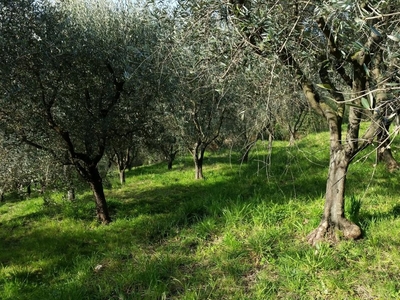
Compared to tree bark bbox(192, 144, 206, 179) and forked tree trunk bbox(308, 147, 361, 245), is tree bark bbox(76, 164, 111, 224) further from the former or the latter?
forked tree trunk bbox(308, 147, 361, 245)

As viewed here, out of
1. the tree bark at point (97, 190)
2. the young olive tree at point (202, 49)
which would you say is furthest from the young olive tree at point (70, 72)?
the young olive tree at point (202, 49)

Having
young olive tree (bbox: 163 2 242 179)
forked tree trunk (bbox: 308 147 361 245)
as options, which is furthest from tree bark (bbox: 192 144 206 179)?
forked tree trunk (bbox: 308 147 361 245)

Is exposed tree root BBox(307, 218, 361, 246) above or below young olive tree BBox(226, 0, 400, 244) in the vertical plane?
below

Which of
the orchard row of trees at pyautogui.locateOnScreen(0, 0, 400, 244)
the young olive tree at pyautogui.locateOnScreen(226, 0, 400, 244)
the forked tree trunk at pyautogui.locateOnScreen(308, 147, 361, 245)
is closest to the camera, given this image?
the young olive tree at pyautogui.locateOnScreen(226, 0, 400, 244)

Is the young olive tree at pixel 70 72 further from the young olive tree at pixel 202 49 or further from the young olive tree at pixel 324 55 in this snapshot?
the young olive tree at pixel 324 55

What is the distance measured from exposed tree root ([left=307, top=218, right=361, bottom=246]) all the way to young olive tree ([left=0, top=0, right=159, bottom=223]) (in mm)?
5649

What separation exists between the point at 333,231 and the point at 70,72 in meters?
7.84

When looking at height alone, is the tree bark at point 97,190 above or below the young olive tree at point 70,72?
below

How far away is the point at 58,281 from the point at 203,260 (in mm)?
2932

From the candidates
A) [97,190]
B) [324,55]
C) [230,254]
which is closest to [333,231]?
[230,254]

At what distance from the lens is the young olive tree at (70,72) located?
8.04 metres

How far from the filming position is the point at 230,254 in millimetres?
5641

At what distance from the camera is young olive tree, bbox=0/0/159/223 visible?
804cm

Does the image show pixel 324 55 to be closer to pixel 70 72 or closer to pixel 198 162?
pixel 70 72
